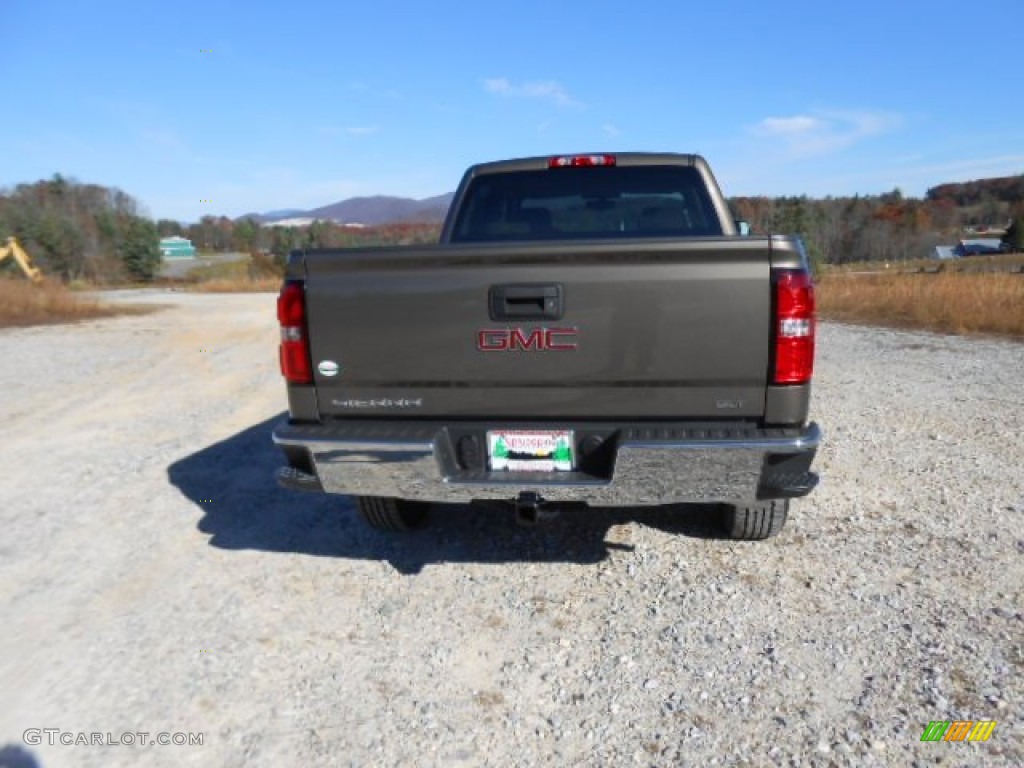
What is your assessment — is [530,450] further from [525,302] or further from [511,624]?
[511,624]

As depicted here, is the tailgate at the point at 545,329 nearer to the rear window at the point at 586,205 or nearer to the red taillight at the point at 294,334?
the red taillight at the point at 294,334

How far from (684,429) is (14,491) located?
15.4 feet

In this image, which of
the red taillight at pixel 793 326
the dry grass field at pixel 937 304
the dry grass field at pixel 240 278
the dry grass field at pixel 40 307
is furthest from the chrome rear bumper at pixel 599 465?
the dry grass field at pixel 240 278

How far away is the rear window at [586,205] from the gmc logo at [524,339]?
1.44m

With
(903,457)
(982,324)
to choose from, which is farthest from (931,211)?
(903,457)

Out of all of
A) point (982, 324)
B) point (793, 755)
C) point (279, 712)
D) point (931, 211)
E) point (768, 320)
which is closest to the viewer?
point (793, 755)

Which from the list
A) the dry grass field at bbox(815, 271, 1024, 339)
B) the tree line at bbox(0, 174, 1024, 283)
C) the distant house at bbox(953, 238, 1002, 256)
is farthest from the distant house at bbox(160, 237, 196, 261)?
the distant house at bbox(953, 238, 1002, 256)

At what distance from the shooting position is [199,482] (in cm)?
499

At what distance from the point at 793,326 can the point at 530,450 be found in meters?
1.15

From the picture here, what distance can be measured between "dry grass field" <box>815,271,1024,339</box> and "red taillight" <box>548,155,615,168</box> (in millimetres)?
10524

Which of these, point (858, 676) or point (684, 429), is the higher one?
point (684, 429)

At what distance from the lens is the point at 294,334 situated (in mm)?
3006

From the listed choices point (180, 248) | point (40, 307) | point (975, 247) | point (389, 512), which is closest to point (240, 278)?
point (40, 307)

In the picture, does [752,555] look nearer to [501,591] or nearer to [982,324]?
[501,591]
